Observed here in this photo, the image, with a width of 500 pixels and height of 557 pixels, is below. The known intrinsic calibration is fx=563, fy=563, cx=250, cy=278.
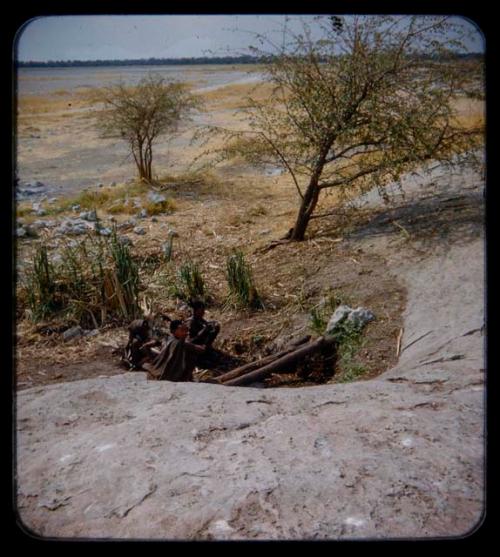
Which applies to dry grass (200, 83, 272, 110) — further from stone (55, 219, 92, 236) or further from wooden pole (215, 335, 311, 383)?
wooden pole (215, 335, 311, 383)

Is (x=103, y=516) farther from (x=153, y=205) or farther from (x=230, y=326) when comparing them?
(x=153, y=205)

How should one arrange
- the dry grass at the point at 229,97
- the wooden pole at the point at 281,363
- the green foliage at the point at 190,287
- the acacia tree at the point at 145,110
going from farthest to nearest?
the dry grass at the point at 229,97
the acacia tree at the point at 145,110
the green foliage at the point at 190,287
the wooden pole at the point at 281,363

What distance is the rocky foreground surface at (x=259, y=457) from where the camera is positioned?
2717 mm

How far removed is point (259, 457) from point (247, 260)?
204 inches

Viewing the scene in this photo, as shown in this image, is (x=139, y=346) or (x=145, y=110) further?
(x=145, y=110)

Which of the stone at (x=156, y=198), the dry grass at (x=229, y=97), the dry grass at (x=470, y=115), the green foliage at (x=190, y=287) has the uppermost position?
the dry grass at (x=229, y=97)

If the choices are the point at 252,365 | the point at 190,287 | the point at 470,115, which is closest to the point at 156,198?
the point at 190,287

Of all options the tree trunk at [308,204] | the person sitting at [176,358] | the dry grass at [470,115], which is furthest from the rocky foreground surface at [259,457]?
the dry grass at [470,115]

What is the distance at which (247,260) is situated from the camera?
820 centimetres

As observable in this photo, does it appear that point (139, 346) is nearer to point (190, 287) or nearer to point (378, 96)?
point (190, 287)

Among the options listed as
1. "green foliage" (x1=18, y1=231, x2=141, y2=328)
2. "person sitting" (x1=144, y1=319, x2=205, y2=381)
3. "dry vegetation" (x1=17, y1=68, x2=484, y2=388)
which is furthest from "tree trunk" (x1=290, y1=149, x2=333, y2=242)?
"person sitting" (x1=144, y1=319, x2=205, y2=381)

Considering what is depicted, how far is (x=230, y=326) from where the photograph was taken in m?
6.50

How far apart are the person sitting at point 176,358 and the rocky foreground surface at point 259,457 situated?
57 cm

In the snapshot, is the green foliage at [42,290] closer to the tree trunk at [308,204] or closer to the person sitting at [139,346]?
the person sitting at [139,346]
